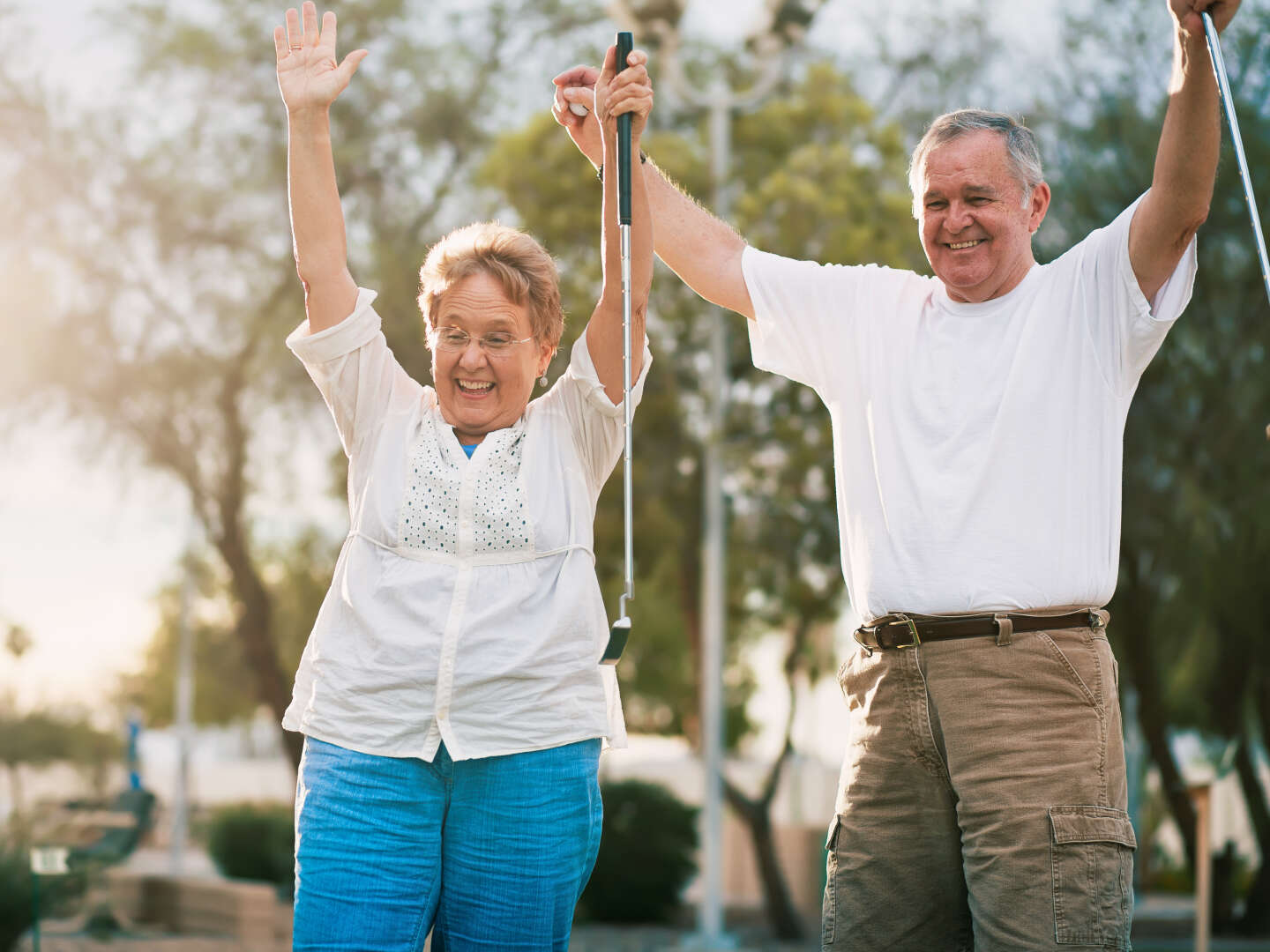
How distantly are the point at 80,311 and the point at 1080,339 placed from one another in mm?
12084

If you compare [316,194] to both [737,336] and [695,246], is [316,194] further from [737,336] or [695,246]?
[737,336]

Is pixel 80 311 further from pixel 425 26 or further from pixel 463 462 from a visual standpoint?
pixel 463 462

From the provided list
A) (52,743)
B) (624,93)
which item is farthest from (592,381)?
(52,743)

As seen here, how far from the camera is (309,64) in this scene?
2.71m

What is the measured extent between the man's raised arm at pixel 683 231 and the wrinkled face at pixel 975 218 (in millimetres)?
409

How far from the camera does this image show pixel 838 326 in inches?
114

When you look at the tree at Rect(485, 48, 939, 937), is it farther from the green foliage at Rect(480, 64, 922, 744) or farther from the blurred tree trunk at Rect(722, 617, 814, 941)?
the blurred tree trunk at Rect(722, 617, 814, 941)

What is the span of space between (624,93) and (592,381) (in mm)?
513

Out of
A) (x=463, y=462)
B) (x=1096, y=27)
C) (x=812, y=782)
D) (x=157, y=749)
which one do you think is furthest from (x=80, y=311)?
(x=157, y=749)

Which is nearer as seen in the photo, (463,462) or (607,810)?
(463,462)

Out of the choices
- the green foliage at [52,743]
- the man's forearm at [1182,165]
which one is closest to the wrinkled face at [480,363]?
the man's forearm at [1182,165]

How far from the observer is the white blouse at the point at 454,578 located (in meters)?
2.52

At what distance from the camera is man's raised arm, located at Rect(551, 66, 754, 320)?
3002 millimetres

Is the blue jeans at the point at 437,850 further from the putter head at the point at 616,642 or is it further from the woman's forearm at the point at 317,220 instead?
the woman's forearm at the point at 317,220
